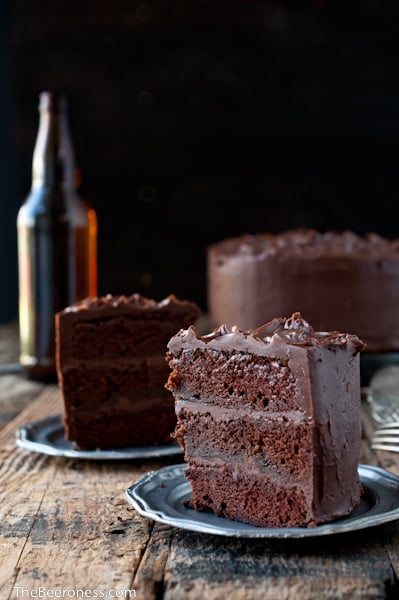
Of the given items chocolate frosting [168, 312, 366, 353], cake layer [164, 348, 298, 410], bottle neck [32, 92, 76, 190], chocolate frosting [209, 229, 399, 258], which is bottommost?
cake layer [164, 348, 298, 410]

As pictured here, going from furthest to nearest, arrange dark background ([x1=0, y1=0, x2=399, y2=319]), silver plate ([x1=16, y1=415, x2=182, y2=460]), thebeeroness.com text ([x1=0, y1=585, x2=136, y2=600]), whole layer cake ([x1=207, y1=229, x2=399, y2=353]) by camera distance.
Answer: dark background ([x1=0, y1=0, x2=399, y2=319])
whole layer cake ([x1=207, y1=229, x2=399, y2=353])
silver plate ([x1=16, y1=415, x2=182, y2=460])
thebeeroness.com text ([x1=0, y1=585, x2=136, y2=600])

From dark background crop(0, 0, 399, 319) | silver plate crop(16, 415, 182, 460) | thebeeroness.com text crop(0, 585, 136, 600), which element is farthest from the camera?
dark background crop(0, 0, 399, 319)

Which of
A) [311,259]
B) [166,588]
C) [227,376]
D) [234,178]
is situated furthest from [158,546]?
[234,178]

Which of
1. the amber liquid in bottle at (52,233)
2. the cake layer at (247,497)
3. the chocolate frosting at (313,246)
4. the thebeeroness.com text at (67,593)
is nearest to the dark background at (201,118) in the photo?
the chocolate frosting at (313,246)

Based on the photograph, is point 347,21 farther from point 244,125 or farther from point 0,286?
point 0,286

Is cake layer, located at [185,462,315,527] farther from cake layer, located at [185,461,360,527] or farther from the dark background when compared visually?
the dark background

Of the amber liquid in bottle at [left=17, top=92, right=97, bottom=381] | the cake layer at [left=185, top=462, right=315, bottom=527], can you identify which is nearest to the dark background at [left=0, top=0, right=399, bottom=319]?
the amber liquid in bottle at [left=17, top=92, right=97, bottom=381]
